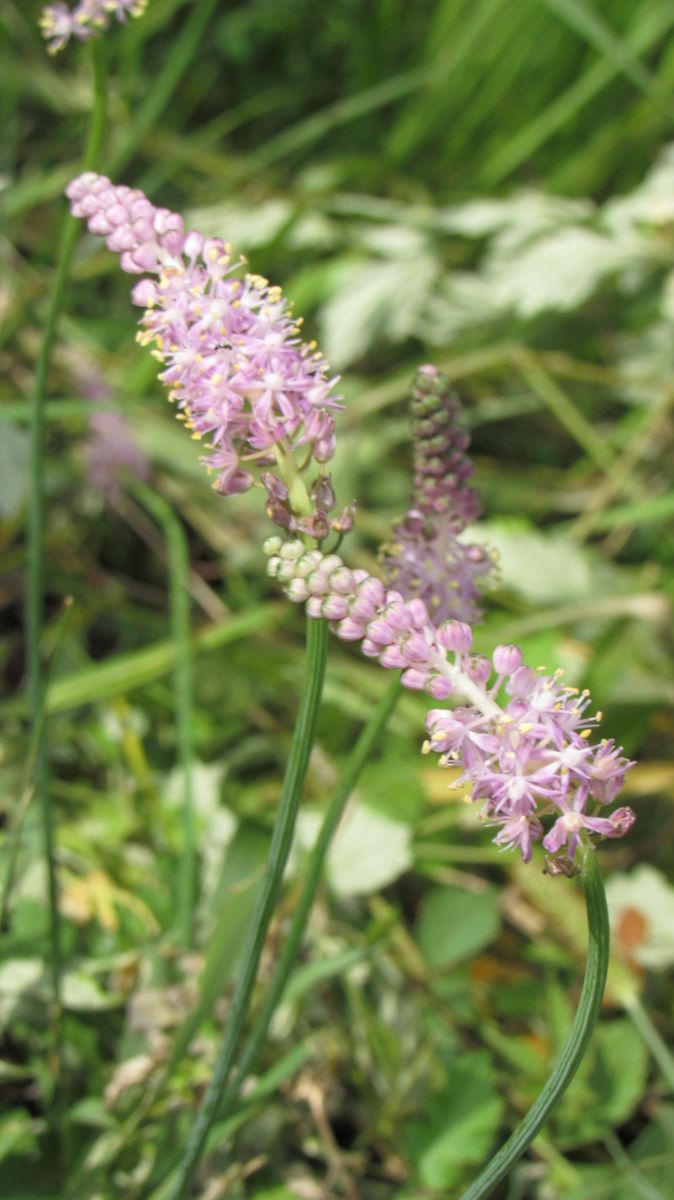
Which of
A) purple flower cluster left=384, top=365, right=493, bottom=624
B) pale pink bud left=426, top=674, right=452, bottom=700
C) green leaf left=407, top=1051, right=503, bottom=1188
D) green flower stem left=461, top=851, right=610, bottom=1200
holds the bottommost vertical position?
green leaf left=407, top=1051, right=503, bottom=1188

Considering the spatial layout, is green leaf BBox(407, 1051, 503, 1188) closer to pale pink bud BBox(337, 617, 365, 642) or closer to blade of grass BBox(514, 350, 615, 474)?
pale pink bud BBox(337, 617, 365, 642)

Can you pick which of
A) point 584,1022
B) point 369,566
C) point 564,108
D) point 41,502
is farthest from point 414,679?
point 564,108

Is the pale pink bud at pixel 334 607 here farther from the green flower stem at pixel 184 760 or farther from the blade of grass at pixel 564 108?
the blade of grass at pixel 564 108

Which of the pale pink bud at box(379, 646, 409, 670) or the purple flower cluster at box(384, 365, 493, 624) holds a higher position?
the purple flower cluster at box(384, 365, 493, 624)

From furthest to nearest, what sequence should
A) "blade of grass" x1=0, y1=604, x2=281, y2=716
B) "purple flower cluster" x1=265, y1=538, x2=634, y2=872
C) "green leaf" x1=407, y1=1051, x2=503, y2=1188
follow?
1. "blade of grass" x1=0, y1=604, x2=281, y2=716
2. "green leaf" x1=407, y1=1051, x2=503, y2=1188
3. "purple flower cluster" x1=265, y1=538, x2=634, y2=872

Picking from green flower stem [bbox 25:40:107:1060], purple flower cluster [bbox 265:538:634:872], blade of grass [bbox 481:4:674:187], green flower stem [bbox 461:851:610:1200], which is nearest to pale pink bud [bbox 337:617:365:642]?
purple flower cluster [bbox 265:538:634:872]

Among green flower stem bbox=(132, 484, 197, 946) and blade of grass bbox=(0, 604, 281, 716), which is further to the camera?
blade of grass bbox=(0, 604, 281, 716)

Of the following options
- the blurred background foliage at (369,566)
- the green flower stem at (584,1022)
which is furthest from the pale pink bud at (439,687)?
the blurred background foliage at (369,566)
